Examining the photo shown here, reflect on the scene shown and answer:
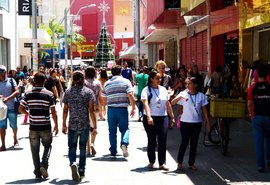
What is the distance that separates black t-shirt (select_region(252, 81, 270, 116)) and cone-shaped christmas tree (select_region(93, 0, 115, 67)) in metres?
101

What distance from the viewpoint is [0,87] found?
1208 centimetres

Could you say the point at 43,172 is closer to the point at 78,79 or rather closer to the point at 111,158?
the point at 78,79

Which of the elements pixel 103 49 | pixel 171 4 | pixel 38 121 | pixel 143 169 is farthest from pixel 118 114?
pixel 103 49

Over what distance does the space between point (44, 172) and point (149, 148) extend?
191 centimetres

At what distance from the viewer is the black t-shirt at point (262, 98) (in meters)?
9.33

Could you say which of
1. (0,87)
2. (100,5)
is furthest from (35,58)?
(100,5)

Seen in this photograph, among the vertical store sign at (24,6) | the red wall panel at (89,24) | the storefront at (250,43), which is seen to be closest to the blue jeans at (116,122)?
the storefront at (250,43)

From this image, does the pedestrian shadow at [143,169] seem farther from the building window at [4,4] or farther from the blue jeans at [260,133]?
the building window at [4,4]

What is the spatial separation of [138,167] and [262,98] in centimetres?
249

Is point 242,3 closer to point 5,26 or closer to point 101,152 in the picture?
point 101,152

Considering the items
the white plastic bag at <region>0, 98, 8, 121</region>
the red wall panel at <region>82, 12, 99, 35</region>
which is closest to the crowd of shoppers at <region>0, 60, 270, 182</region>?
the white plastic bag at <region>0, 98, 8, 121</region>

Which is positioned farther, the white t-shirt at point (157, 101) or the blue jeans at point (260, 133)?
the white t-shirt at point (157, 101)

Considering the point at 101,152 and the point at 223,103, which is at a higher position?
the point at 223,103

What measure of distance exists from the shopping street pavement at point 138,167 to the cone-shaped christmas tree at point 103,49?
321ft
